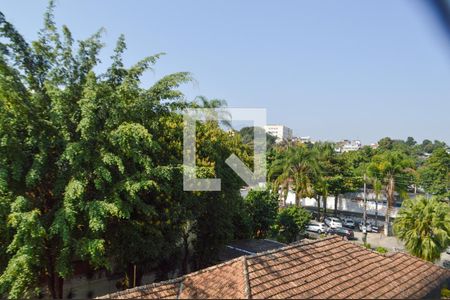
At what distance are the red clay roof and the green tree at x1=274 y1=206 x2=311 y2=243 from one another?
10.6 metres

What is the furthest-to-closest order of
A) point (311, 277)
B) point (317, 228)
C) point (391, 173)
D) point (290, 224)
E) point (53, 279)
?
1. point (391, 173)
2. point (317, 228)
3. point (290, 224)
4. point (53, 279)
5. point (311, 277)

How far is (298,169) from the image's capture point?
2753 cm

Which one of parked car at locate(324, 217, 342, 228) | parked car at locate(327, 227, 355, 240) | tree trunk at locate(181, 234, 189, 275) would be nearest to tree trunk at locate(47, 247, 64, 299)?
tree trunk at locate(181, 234, 189, 275)

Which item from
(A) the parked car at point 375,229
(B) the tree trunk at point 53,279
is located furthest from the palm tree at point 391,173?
(B) the tree trunk at point 53,279

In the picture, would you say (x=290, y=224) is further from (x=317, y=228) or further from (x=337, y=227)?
(x=337, y=227)

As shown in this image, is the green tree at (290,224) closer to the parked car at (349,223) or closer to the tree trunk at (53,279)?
the parked car at (349,223)

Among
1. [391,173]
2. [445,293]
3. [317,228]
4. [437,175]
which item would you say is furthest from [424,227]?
[437,175]

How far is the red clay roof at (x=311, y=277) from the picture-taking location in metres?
7.66

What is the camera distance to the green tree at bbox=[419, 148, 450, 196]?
109ft

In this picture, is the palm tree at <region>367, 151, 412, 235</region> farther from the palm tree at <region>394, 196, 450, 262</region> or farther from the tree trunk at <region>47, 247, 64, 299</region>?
the tree trunk at <region>47, 247, 64, 299</region>

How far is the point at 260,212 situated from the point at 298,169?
841 cm

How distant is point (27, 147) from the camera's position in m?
8.94

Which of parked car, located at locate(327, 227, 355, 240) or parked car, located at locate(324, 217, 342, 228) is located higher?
parked car, located at locate(324, 217, 342, 228)

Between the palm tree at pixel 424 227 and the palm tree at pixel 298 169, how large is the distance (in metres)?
12.6
